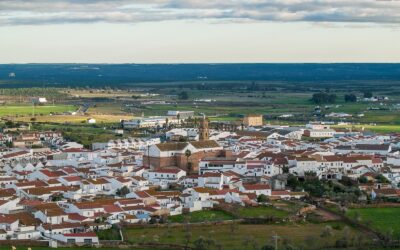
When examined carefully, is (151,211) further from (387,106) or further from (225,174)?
(387,106)

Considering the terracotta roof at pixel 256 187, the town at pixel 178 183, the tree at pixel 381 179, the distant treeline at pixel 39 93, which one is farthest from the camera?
the distant treeline at pixel 39 93

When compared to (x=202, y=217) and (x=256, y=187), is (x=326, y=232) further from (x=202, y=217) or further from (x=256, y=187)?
(x=256, y=187)

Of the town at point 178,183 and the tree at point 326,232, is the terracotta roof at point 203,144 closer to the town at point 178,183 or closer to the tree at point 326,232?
the town at point 178,183

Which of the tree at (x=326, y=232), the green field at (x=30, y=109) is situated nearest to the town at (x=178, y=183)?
the tree at (x=326, y=232)

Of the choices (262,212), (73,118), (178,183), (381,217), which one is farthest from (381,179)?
(73,118)

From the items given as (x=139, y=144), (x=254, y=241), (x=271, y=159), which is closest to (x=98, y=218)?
(x=254, y=241)

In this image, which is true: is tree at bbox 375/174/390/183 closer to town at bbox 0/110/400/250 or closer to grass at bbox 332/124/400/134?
town at bbox 0/110/400/250

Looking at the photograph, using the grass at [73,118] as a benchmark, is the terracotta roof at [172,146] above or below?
above
